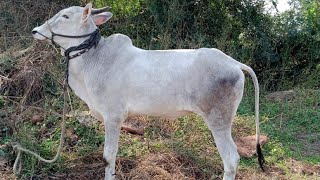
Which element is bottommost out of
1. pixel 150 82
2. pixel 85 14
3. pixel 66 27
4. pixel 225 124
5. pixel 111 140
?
pixel 111 140

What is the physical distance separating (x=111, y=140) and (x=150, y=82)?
600mm

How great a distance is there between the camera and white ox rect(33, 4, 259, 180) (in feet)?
12.5

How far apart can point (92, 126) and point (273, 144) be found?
2.09 meters

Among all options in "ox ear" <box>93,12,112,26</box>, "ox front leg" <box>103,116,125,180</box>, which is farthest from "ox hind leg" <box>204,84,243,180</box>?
"ox ear" <box>93,12,112,26</box>

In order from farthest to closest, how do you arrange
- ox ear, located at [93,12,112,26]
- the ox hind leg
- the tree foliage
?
the tree foliage
ox ear, located at [93,12,112,26]
the ox hind leg

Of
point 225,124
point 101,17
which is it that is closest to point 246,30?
point 101,17

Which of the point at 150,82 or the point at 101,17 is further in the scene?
the point at 101,17

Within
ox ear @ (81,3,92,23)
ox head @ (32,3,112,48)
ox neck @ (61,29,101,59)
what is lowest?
ox neck @ (61,29,101,59)

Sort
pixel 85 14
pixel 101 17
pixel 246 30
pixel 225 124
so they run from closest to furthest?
pixel 225 124
pixel 85 14
pixel 101 17
pixel 246 30

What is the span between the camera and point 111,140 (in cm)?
399

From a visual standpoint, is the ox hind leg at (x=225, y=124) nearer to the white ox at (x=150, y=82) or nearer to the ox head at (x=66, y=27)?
the white ox at (x=150, y=82)

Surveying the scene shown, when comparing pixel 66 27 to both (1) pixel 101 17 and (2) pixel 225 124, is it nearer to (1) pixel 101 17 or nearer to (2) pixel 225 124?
(1) pixel 101 17

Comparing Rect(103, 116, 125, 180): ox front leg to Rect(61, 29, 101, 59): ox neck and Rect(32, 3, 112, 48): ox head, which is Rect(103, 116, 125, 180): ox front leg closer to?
Rect(61, 29, 101, 59): ox neck

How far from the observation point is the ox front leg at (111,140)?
12.9 ft
